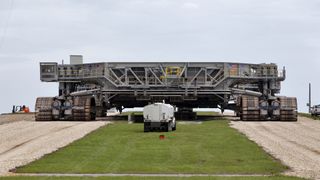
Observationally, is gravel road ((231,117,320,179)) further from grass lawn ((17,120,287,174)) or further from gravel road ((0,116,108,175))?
gravel road ((0,116,108,175))

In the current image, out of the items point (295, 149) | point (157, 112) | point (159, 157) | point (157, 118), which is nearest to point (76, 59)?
point (157, 112)

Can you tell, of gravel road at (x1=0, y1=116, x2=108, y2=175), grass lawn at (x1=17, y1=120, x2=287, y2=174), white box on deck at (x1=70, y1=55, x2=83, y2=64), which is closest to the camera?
grass lawn at (x1=17, y1=120, x2=287, y2=174)

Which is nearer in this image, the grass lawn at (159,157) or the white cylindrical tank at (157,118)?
the grass lawn at (159,157)

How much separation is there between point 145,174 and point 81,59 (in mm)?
45241

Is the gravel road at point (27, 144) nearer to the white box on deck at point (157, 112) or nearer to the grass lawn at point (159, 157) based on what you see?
the grass lawn at point (159, 157)

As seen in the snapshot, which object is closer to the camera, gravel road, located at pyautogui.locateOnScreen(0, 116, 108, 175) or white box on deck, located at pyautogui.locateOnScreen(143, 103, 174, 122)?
gravel road, located at pyautogui.locateOnScreen(0, 116, 108, 175)

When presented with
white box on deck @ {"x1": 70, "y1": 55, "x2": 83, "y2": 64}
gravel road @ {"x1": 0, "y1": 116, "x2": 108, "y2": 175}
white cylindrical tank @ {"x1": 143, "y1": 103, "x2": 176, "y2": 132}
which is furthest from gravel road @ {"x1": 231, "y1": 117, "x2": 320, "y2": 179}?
Answer: white box on deck @ {"x1": 70, "y1": 55, "x2": 83, "y2": 64}

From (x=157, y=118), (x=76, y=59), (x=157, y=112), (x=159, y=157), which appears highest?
(x=76, y=59)

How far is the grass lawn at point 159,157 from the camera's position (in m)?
21.2

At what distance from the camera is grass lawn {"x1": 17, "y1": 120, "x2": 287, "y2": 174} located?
21.2m

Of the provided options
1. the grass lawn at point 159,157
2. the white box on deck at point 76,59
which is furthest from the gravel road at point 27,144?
the white box on deck at point 76,59

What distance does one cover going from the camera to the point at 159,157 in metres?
24.7

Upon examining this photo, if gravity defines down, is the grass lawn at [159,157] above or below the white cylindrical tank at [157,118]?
below

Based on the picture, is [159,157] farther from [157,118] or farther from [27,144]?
[157,118]
